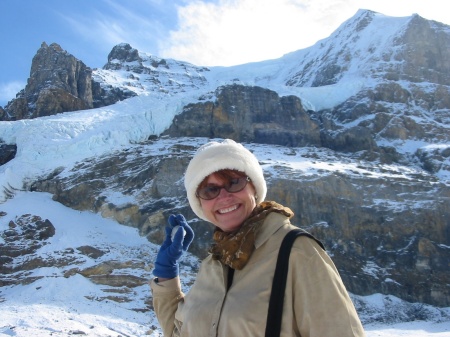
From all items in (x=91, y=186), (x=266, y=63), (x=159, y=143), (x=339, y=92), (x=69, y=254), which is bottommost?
(x=69, y=254)

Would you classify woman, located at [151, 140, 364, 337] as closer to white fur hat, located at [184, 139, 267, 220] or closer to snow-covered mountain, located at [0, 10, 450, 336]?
white fur hat, located at [184, 139, 267, 220]

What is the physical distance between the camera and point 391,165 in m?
51.2

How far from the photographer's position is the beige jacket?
184 centimetres

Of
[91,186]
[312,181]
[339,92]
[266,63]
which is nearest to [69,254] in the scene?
[91,186]

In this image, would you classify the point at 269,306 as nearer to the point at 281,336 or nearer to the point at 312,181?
the point at 281,336

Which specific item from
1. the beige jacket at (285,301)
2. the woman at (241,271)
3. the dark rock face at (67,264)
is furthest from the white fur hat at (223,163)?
the dark rock face at (67,264)

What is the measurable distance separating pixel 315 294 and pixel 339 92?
223 ft

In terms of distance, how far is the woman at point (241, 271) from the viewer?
6.13 ft

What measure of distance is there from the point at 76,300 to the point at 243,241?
90.9 feet

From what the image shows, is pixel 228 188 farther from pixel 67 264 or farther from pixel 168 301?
pixel 67 264

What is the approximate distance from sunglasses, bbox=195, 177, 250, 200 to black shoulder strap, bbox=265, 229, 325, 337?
23.5 inches

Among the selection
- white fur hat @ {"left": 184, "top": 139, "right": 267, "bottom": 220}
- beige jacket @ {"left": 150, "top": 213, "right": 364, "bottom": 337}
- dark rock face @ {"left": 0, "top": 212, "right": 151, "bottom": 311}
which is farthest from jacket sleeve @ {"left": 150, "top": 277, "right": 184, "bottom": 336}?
dark rock face @ {"left": 0, "top": 212, "right": 151, "bottom": 311}

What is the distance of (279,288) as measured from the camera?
1.93 metres

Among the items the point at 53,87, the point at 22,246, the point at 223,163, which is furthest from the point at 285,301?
the point at 53,87
